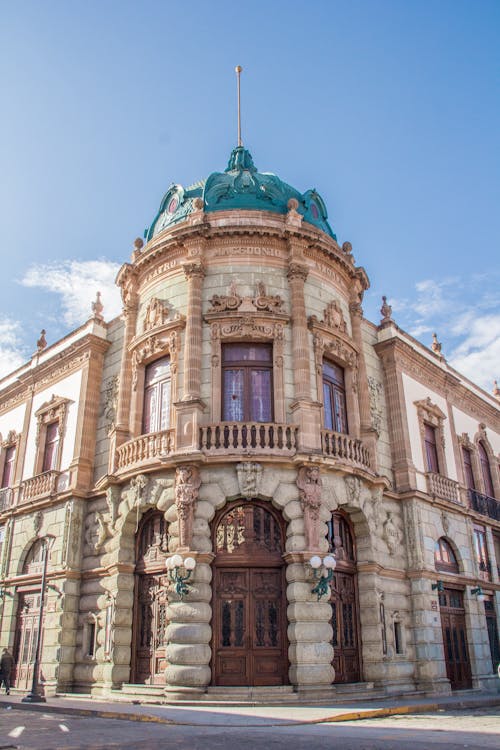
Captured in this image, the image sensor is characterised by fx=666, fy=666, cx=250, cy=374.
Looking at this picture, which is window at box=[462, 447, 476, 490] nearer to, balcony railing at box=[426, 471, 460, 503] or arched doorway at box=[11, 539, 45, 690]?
balcony railing at box=[426, 471, 460, 503]

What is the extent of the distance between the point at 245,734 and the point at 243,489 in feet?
23.4

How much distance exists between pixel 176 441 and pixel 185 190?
32.5 ft

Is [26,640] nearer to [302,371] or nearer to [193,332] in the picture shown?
[193,332]

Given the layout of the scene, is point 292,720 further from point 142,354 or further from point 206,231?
point 206,231

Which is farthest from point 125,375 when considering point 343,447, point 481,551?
point 481,551

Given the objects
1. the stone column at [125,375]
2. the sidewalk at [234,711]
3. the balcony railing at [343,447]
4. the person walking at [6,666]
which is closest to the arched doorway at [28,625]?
the person walking at [6,666]

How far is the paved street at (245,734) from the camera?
31.0ft

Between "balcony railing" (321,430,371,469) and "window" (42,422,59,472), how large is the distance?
35.0ft

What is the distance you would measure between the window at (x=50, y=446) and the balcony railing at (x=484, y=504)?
16.3 meters

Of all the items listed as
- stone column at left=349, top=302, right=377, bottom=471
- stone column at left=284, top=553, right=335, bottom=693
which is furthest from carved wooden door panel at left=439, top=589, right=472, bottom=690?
stone column at left=284, top=553, right=335, bottom=693

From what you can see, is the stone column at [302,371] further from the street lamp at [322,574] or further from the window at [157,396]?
the window at [157,396]

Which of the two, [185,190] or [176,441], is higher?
[185,190]

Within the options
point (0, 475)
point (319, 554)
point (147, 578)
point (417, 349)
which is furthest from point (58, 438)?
point (417, 349)

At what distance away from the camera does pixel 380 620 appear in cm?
1920
